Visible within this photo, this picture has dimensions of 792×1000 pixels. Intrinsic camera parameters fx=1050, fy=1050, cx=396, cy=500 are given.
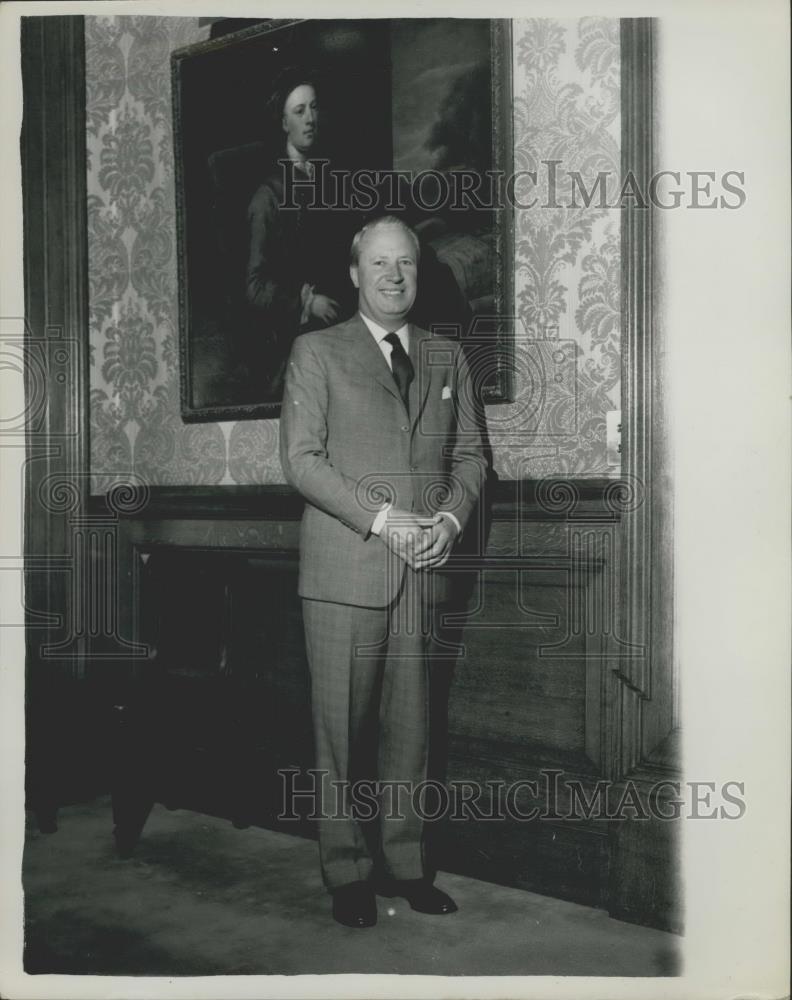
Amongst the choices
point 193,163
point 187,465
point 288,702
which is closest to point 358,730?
point 288,702

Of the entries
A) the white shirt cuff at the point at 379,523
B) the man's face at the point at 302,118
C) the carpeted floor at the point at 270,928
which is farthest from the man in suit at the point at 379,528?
the man's face at the point at 302,118

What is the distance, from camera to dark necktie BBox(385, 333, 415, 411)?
2521mm

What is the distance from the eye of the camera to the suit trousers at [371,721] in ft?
8.15

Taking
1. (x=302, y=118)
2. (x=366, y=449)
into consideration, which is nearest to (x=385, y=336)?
(x=366, y=449)

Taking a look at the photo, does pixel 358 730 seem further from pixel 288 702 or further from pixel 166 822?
pixel 166 822

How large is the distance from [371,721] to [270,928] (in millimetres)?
517

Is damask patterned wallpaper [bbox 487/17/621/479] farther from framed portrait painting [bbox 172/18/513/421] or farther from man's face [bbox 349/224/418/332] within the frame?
man's face [bbox 349/224/418/332]

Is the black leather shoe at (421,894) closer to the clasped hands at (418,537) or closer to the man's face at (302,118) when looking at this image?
the clasped hands at (418,537)

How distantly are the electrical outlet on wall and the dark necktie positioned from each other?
474mm

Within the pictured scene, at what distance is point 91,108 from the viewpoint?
10.8ft

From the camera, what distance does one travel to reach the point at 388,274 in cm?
251

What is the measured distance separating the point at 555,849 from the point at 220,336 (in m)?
1.69

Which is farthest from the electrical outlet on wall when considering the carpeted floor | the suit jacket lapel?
the carpeted floor

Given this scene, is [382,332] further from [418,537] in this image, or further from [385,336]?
[418,537]
